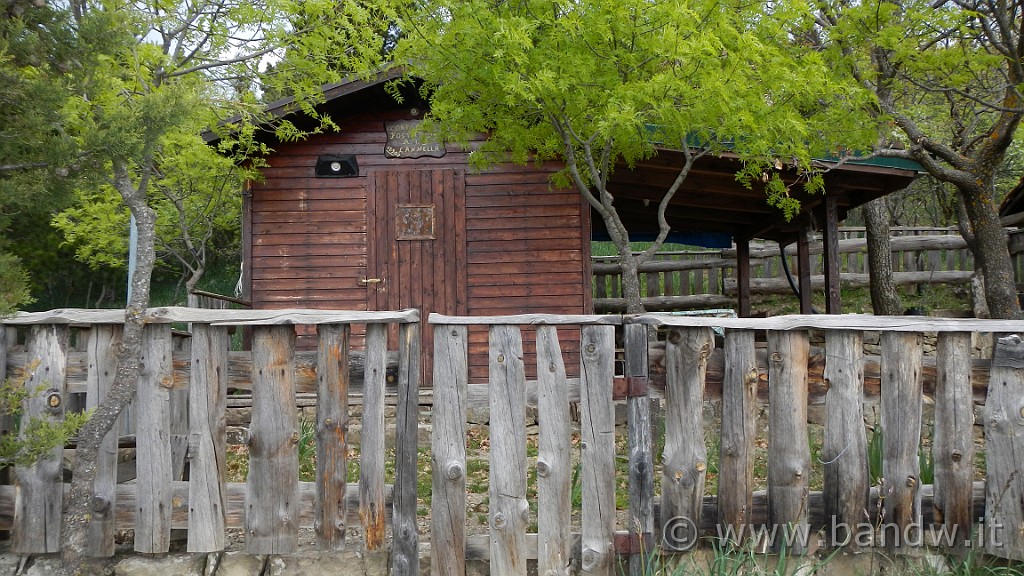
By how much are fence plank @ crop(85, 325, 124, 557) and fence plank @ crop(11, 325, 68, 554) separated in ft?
0.52

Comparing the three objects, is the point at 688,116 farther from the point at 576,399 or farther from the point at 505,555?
the point at 505,555

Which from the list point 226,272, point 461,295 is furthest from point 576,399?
point 226,272

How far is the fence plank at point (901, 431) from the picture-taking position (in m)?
3.48

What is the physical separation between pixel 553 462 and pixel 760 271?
13166 millimetres

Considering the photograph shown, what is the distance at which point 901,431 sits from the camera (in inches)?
137

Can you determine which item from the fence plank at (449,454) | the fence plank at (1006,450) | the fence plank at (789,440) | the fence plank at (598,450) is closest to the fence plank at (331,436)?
the fence plank at (449,454)

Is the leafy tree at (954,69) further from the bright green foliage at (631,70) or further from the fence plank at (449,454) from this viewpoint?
the fence plank at (449,454)

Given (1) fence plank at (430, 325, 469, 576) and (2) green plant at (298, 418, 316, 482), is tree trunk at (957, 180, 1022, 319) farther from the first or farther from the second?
(2) green plant at (298, 418, 316, 482)

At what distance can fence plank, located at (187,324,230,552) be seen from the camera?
3.49 m

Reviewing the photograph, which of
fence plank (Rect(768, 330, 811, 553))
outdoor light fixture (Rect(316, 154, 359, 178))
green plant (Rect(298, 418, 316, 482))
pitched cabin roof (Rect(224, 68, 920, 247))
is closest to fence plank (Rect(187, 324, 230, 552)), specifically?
green plant (Rect(298, 418, 316, 482))

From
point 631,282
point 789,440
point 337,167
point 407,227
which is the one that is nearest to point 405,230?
point 407,227

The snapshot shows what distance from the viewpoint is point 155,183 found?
35.3 feet

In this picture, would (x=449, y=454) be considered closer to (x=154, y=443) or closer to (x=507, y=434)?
(x=507, y=434)

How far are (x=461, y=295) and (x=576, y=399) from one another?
490 centimetres
